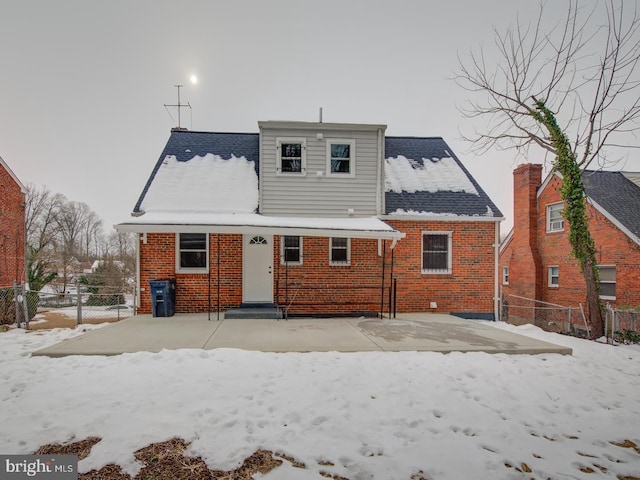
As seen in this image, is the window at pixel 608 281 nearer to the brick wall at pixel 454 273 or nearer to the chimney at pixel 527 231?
the chimney at pixel 527 231

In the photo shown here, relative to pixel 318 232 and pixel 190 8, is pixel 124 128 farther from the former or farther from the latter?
pixel 318 232

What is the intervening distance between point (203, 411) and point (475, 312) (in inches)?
364

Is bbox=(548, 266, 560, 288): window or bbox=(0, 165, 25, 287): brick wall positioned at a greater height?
bbox=(0, 165, 25, 287): brick wall

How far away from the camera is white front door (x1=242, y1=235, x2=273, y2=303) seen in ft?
32.0

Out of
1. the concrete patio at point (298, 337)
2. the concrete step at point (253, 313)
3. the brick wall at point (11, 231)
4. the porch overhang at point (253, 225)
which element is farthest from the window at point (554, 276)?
the brick wall at point (11, 231)

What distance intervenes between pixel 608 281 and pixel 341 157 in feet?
41.8

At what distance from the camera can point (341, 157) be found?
10.4m

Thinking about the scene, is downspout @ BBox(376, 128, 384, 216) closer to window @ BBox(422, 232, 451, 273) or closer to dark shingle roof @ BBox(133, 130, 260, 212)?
window @ BBox(422, 232, 451, 273)

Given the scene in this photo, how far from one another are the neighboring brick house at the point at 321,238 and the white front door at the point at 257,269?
0.03m

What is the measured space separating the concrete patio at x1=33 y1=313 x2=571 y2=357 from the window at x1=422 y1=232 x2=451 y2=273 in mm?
2014

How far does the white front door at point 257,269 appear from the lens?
977 centimetres

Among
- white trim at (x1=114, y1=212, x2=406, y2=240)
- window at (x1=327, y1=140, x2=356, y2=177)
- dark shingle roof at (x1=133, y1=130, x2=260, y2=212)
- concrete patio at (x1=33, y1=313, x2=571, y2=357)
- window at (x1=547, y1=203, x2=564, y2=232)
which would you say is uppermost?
dark shingle roof at (x1=133, y1=130, x2=260, y2=212)

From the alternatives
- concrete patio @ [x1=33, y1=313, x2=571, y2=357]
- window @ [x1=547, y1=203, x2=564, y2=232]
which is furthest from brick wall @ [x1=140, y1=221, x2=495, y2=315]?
window @ [x1=547, y1=203, x2=564, y2=232]

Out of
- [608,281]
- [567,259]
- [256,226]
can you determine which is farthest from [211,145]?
[608,281]
